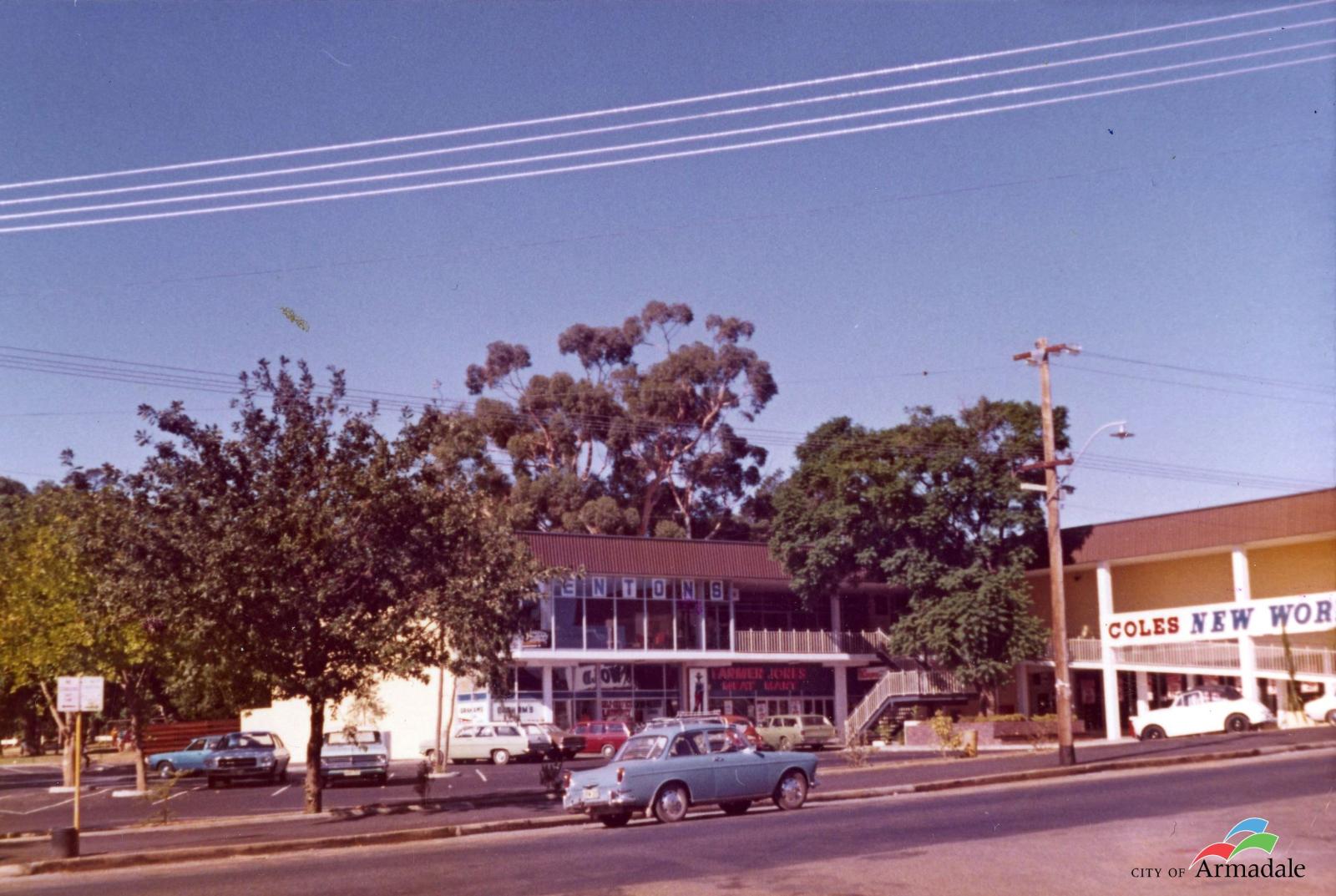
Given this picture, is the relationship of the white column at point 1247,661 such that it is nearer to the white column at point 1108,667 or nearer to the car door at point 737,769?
the white column at point 1108,667

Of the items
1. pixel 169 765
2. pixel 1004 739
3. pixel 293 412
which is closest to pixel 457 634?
pixel 293 412

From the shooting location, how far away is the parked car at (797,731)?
4719cm

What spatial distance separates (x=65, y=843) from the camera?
18734 mm

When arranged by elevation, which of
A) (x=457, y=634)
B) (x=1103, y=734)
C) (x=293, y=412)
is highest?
(x=293, y=412)

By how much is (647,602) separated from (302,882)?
127ft

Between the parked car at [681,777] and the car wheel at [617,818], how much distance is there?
1cm

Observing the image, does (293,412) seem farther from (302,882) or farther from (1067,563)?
(1067,563)

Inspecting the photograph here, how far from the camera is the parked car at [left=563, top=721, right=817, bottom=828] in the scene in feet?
64.5

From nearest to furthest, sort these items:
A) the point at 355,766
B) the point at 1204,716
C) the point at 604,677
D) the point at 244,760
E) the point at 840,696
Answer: the point at 355,766
the point at 244,760
the point at 1204,716
the point at 604,677
the point at 840,696

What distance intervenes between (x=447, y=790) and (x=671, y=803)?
1335cm

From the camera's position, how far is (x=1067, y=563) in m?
52.4

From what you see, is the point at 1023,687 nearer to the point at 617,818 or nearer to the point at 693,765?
the point at 693,765

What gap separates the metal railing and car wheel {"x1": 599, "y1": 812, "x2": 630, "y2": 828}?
33064mm
